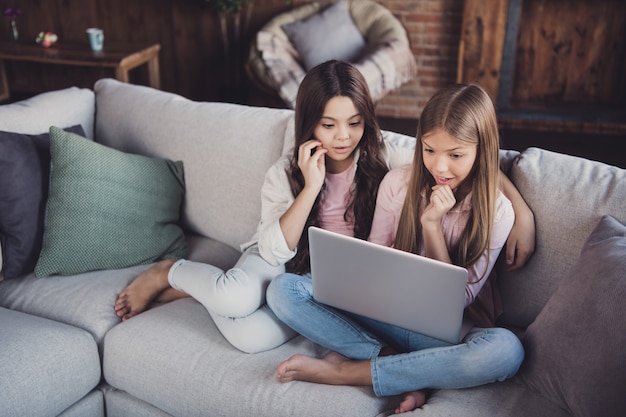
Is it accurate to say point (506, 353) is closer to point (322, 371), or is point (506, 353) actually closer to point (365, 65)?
point (322, 371)

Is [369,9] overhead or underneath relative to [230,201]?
overhead

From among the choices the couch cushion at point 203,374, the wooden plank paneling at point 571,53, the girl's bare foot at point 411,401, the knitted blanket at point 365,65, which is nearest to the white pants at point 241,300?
the couch cushion at point 203,374

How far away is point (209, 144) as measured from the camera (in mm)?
2186

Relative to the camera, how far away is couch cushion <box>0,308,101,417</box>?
1.59 meters

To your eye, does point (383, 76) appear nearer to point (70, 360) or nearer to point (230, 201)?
point (230, 201)

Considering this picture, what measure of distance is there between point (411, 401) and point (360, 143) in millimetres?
750

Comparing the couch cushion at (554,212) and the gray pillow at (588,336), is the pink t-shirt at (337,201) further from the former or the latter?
the gray pillow at (588,336)

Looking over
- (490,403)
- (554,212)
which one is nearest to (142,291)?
(490,403)

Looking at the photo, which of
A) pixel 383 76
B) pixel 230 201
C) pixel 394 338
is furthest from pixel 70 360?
pixel 383 76

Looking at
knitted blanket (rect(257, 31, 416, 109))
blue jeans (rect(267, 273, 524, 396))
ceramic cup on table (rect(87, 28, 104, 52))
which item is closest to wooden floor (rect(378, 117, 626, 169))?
knitted blanket (rect(257, 31, 416, 109))

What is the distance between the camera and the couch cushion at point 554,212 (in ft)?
5.29

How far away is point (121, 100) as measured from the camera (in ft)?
7.82

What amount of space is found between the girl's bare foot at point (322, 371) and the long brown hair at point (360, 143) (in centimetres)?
39

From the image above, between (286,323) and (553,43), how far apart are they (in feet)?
10.5
